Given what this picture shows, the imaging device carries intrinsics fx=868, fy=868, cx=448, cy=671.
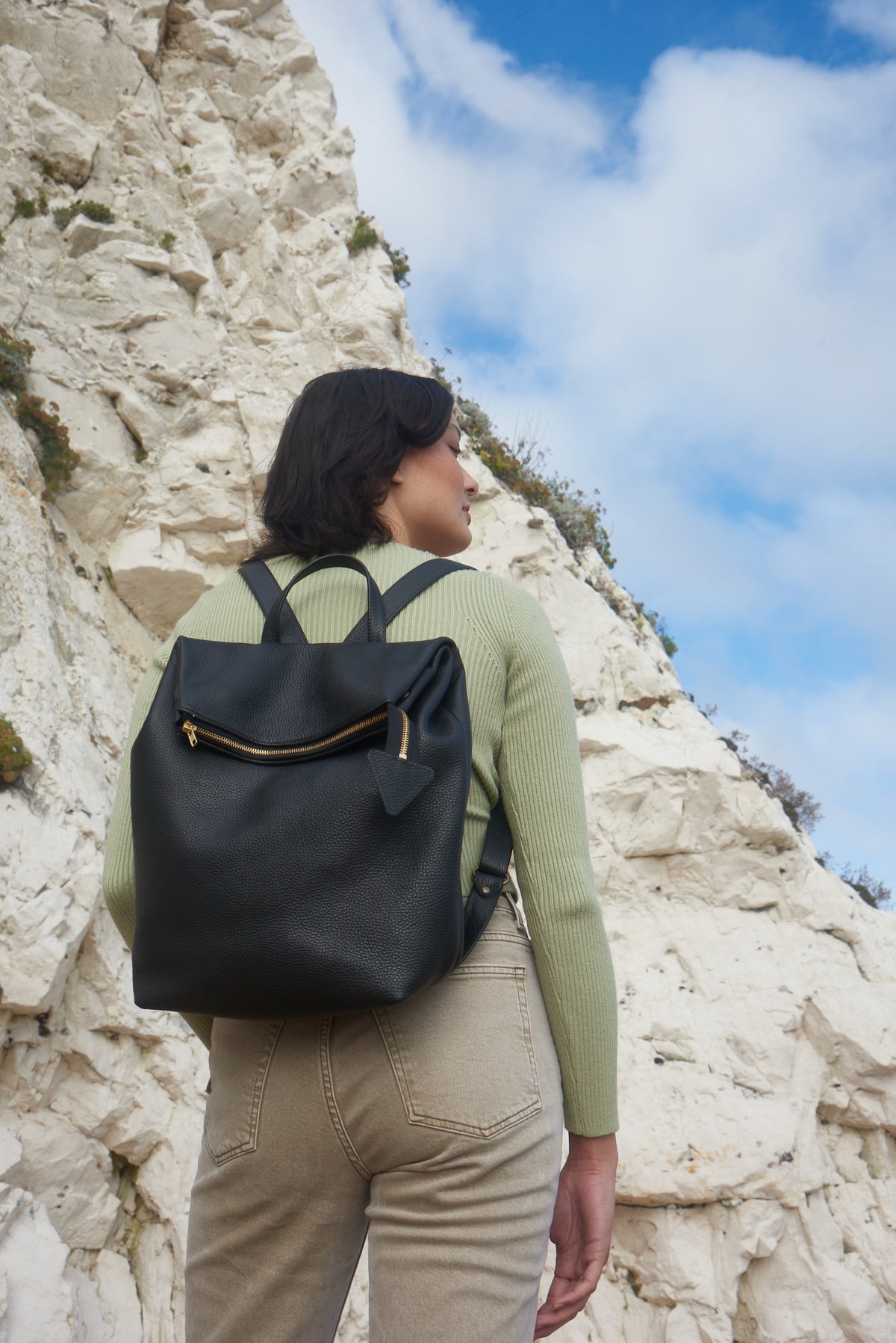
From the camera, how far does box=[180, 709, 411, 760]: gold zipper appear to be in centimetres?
131

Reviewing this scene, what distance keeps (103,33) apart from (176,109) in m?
0.86

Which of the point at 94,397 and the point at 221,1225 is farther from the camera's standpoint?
the point at 94,397

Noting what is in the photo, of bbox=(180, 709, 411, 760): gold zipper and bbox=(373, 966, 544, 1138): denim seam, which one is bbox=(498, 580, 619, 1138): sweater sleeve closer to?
bbox=(373, 966, 544, 1138): denim seam

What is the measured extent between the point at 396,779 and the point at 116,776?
14.8ft

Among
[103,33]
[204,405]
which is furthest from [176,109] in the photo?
[204,405]

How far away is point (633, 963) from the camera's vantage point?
6082mm

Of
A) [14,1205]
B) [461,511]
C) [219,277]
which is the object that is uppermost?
[219,277]

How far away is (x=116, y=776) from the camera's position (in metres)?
5.30

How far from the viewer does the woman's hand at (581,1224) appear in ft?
5.14

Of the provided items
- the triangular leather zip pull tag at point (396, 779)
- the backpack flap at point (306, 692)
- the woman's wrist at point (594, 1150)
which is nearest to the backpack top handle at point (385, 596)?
the backpack flap at point (306, 692)

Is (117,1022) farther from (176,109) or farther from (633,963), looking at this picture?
(176,109)

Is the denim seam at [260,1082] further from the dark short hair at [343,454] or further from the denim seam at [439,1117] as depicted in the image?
the dark short hair at [343,454]

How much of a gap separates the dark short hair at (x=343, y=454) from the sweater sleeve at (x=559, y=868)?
41 cm

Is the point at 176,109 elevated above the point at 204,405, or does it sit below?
above
